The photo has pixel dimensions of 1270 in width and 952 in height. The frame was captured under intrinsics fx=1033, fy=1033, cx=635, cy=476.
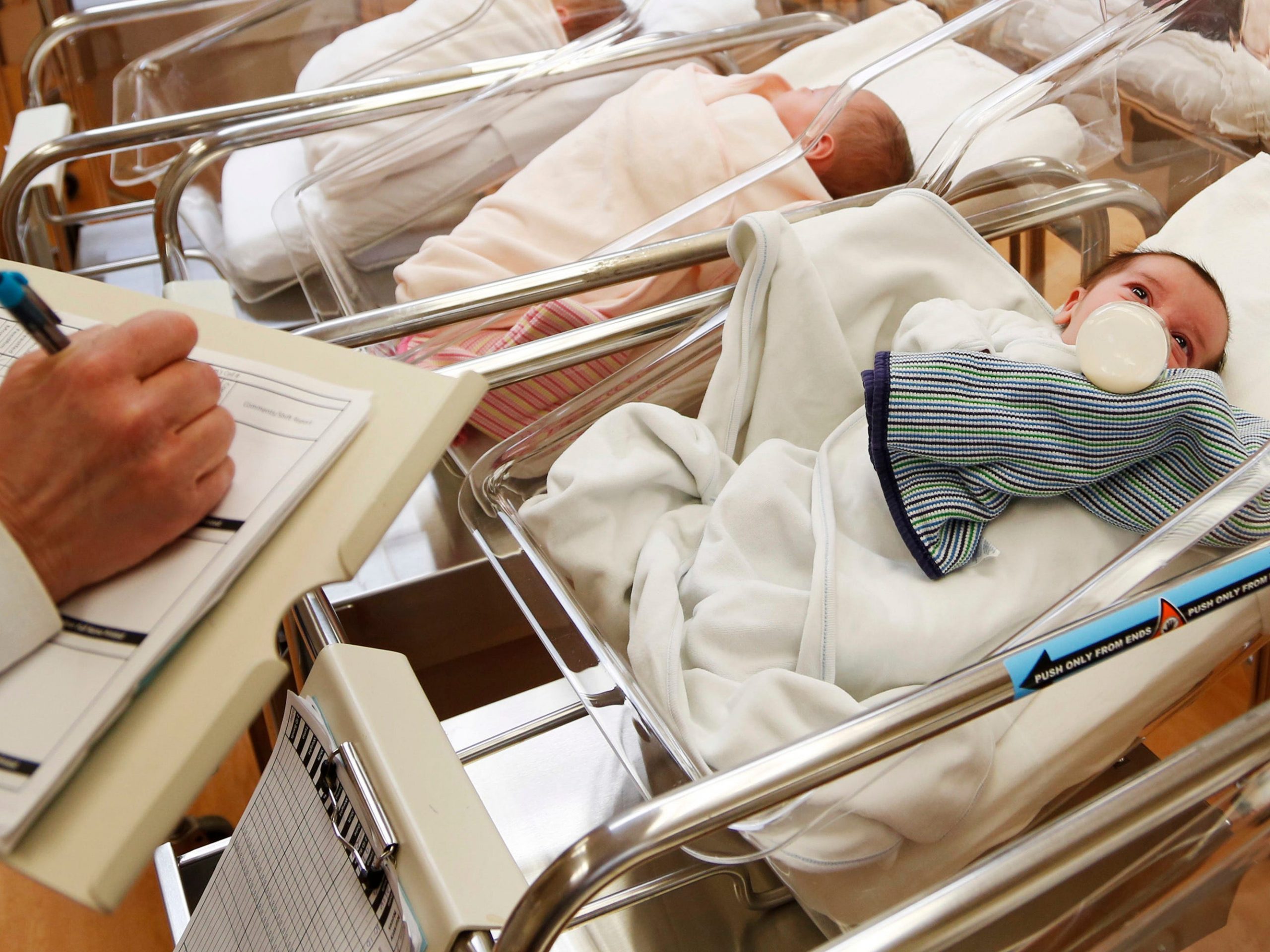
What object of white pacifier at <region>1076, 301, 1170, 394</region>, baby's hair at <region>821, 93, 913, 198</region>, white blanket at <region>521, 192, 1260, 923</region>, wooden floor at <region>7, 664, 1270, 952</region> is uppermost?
baby's hair at <region>821, 93, 913, 198</region>

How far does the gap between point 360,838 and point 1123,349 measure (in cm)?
64

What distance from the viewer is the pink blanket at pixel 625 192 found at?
121 centimetres

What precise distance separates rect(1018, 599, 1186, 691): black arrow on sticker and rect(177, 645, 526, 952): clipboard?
10.7 inches

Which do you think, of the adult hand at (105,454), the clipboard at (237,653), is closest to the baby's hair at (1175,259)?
the clipboard at (237,653)

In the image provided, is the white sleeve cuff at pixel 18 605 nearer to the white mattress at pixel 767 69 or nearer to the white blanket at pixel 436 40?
the white mattress at pixel 767 69

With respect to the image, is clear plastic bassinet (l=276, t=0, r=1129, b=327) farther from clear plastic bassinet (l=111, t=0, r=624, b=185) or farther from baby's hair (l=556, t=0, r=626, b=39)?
baby's hair (l=556, t=0, r=626, b=39)

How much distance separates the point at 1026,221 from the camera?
1.09m

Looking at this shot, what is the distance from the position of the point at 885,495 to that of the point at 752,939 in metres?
0.33

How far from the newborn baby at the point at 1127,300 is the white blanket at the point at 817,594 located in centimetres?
7

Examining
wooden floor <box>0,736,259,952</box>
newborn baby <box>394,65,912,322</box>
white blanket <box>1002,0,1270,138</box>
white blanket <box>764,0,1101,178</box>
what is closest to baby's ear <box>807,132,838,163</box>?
newborn baby <box>394,65,912,322</box>

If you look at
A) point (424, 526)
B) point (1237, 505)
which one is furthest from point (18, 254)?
point (1237, 505)

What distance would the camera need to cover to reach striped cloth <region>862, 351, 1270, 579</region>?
0.76m

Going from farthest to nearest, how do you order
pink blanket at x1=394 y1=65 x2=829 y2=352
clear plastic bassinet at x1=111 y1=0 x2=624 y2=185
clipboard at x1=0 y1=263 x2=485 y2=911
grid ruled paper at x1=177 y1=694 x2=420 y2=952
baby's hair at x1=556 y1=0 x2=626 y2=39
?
baby's hair at x1=556 y1=0 x2=626 y2=39 < clear plastic bassinet at x1=111 y1=0 x2=624 y2=185 < pink blanket at x1=394 y1=65 x2=829 y2=352 < grid ruled paper at x1=177 y1=694 x2=420 y2=952 < clipboard at x1=0 y1=263 x2=485 y2=911

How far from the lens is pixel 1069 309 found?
3.17 feet
